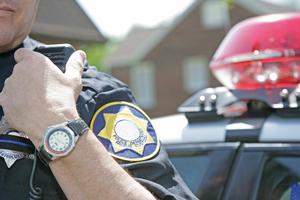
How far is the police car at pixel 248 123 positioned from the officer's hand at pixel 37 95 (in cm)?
92

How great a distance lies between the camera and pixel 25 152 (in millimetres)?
1626

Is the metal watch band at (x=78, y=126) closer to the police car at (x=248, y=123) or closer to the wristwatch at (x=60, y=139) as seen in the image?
the wristwatch at (x=60, y=139)

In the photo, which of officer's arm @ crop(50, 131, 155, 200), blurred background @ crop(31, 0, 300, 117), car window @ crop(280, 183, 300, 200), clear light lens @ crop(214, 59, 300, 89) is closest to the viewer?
officer's arm @ crop(50, 131, 155, 200)

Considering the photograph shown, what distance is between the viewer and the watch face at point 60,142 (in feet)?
4.95

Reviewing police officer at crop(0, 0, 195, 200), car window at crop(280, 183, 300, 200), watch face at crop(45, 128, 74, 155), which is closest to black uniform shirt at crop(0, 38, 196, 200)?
police officer at crop(0, 0, 195, 200)

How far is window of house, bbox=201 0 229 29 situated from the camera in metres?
27.2

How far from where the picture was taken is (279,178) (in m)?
2.35

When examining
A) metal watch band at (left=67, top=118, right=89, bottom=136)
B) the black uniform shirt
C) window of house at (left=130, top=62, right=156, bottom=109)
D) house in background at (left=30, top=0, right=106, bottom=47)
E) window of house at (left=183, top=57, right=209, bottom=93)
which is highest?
metal watch band at (left=67, top=118, right=89, bottom=136)

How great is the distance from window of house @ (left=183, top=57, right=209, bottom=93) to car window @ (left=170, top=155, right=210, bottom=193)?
975 inches

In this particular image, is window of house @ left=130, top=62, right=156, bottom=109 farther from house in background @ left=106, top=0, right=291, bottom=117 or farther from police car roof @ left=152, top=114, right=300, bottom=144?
police car roof @ left=152, top=114, right=300, bottom=144

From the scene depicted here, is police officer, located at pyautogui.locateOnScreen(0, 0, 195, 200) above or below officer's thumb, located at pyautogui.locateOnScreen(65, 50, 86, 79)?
below

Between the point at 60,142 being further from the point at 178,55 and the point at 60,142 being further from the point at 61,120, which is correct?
the point at 178,55

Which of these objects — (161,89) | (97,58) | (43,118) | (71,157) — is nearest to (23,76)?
(43,118)

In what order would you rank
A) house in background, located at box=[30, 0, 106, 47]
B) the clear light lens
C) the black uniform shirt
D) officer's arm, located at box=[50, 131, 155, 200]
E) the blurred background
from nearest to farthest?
officer's arm, located at box=[50, 131, 155, 200] → the black uniform shirt → the clear light lens → house in background, located at box=[30, 0, 106, 47] → the blurred background
